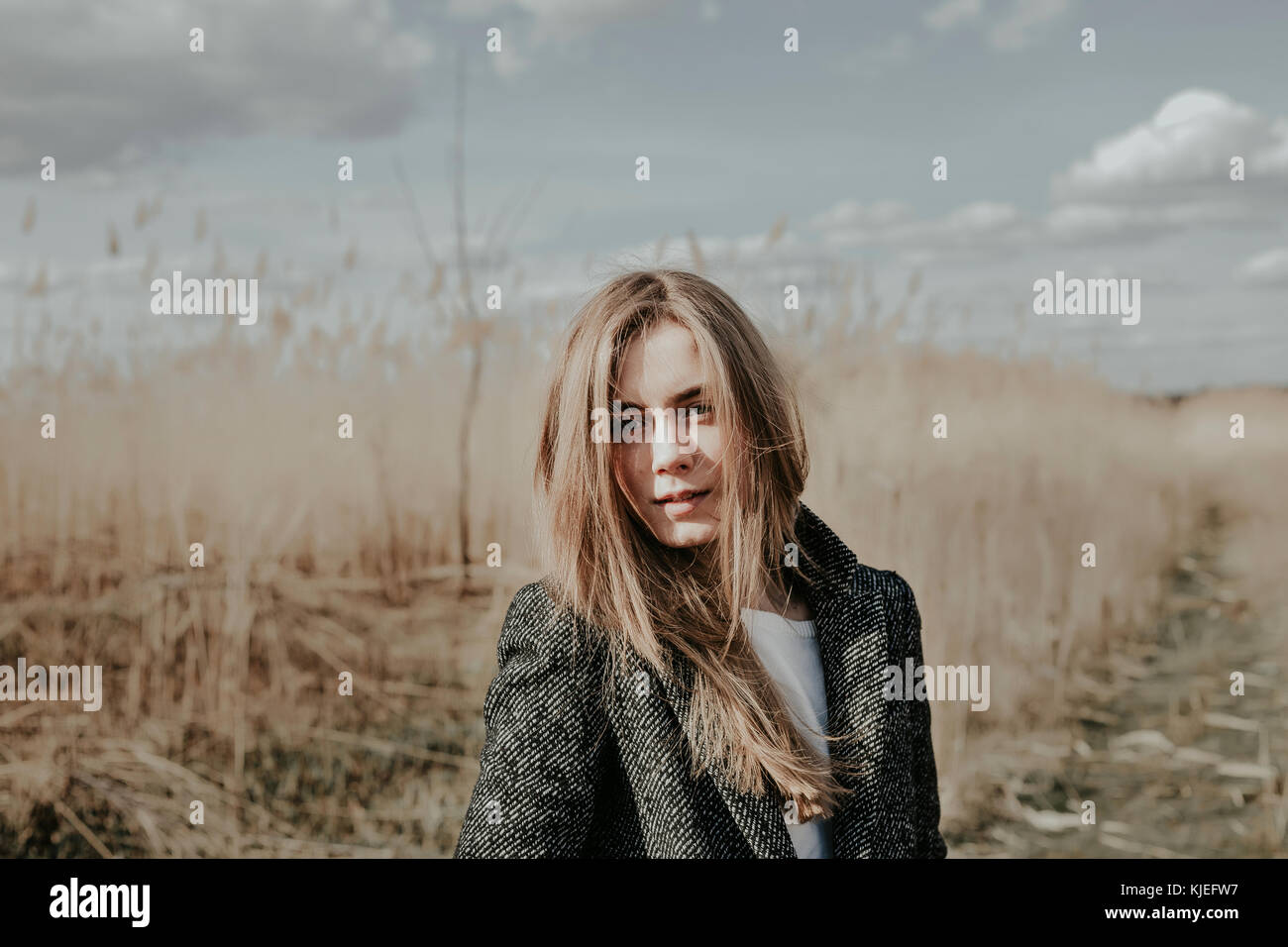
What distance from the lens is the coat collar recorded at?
121 cm

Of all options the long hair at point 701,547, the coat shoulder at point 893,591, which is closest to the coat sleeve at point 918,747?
the coat shoulder at point 893,591

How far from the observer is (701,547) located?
1370mm

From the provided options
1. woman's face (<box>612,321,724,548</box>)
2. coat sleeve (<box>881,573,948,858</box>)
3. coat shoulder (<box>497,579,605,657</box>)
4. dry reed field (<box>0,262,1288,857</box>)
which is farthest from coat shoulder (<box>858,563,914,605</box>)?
dry reed field (<box>0,262,1288,857</box>)

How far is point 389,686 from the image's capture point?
3.73 m

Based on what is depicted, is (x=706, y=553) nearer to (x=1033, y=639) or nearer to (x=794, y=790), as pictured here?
(x=794, y=790)

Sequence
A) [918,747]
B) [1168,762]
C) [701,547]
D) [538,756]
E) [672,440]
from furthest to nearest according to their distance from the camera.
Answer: [1168,762] → [918,747] → [701,547] → [672,440] → [538,756]

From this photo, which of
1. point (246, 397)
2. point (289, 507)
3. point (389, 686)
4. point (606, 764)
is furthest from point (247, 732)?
point (606, 764)

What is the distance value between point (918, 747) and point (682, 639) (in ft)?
1.56

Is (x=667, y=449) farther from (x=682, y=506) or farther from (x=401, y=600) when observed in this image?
(x=401, y=600)

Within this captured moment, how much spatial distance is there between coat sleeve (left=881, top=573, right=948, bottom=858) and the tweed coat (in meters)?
0.11

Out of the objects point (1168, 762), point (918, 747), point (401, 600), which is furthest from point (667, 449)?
point (1168, 762)

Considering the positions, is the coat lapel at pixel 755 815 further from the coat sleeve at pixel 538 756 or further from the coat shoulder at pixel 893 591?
the coat shoulder at pixel 893 591

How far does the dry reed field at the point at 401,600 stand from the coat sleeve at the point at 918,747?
1.67 meters

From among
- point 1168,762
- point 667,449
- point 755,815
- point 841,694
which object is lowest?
point 1168,762
